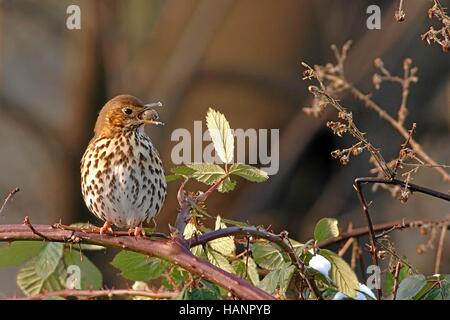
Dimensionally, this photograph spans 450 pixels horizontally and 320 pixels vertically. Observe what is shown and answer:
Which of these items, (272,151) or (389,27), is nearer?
(272,151)

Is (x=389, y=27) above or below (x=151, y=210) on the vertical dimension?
above

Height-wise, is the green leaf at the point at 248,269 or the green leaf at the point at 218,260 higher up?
the green leaf at the point at 218,260

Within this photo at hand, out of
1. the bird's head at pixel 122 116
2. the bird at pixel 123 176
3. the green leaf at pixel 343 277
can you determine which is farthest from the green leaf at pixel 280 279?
the bird's head at pixel 122 116

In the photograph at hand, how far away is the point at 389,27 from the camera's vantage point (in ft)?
35.4

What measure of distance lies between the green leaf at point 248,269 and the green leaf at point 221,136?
0.35 meters

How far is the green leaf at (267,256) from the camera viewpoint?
279cm

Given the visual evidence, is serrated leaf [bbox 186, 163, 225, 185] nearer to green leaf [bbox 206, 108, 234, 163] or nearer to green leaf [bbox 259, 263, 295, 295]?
green leaf [bbox 206, 108, 234, 163]

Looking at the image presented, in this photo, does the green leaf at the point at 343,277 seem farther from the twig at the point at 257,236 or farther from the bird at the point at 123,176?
the bird at the point at 123,176

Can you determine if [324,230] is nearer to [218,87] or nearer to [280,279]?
[280,279]

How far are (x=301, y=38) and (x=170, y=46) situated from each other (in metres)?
1.50

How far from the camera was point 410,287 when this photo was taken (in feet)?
8.25
